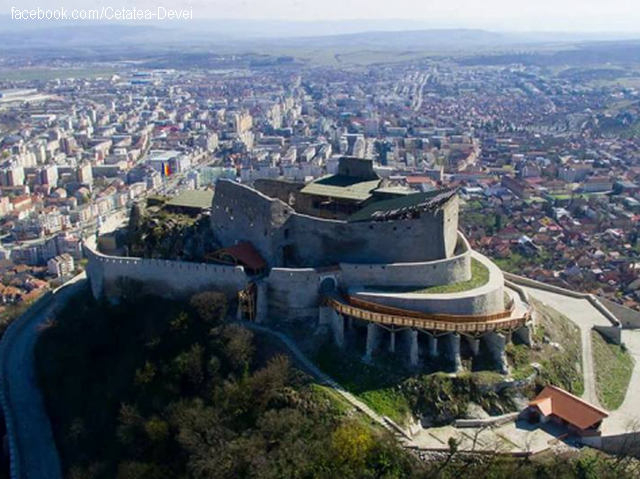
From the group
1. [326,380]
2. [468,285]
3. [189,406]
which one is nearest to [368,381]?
[326,380]

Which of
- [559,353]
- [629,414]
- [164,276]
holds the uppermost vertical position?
[164,276]

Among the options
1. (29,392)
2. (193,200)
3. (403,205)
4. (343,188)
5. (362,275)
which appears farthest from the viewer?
(193,200)

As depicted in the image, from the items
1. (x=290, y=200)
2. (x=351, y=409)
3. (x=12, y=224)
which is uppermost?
(x=290, y=200)

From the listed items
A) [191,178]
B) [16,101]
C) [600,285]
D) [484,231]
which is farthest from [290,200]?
[16,101]

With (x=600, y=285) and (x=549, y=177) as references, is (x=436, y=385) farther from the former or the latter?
(x=549, y=177)

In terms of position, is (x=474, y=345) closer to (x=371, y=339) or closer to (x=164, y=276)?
(x=371, y=339)

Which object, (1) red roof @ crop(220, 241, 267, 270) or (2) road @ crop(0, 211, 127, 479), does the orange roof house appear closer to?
(1) red roof @ crop(220, 241, 267, 270)

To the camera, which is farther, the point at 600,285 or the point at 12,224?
the point at 12,224
